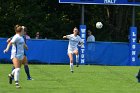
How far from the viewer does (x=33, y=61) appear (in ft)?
99.5

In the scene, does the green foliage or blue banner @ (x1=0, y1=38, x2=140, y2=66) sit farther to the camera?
the green foliage

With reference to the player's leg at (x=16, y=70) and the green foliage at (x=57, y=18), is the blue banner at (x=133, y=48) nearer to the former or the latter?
the green foliage at (x=57, y=18)

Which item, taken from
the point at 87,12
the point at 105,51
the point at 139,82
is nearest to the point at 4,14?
the point at 87,12

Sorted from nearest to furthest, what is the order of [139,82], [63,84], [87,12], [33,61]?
[63,84] < [139,82] < [33,61] < [87,12]

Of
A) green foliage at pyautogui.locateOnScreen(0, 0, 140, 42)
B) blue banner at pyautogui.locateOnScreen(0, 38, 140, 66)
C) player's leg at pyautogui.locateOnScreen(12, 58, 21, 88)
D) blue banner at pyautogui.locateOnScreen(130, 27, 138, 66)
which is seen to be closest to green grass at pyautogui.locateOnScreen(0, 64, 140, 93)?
player's leg at pyautogui.locateOnScreen(12, 58, 21, 88)

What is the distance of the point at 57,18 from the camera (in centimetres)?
4094

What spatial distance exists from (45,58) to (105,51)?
358 cm

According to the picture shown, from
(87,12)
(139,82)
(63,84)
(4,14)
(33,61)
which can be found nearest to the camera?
(63,84)

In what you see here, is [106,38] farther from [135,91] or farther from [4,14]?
[135,91]

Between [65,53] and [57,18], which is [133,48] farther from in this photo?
[57,18]

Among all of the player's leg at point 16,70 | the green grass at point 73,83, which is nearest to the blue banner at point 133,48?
the green grass at point 73,83

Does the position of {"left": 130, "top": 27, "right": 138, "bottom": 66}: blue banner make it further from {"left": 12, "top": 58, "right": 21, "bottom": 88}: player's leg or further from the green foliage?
{"left": 12, "top": 58, "right": 21, "bottom": 88}: player's leg

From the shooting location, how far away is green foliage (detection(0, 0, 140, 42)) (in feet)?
127

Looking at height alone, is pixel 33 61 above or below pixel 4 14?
below
